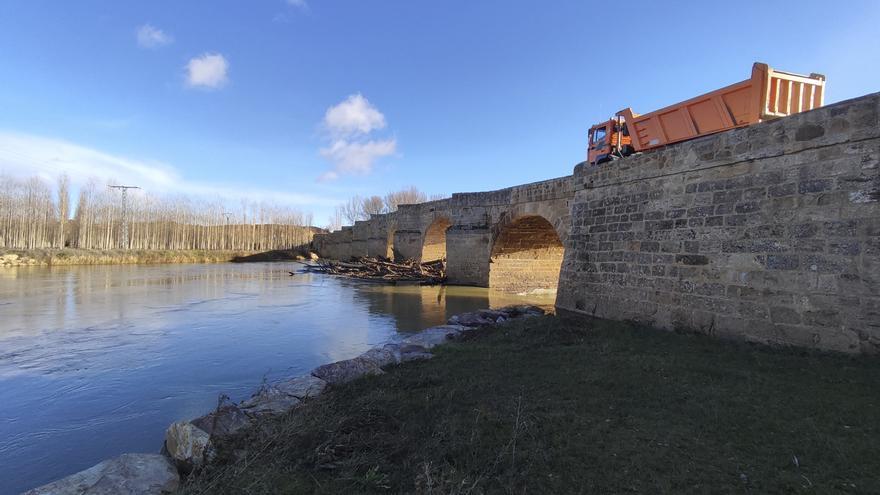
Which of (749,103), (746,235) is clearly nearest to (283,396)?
(746,235)

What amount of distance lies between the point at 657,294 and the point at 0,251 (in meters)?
38.6

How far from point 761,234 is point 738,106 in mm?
2499

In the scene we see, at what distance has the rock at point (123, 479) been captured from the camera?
257 cm

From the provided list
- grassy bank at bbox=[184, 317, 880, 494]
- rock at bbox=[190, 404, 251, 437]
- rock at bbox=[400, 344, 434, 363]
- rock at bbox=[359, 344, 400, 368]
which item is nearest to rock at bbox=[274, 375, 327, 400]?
grassy bank at bbox=[184, 317, 880, 494]

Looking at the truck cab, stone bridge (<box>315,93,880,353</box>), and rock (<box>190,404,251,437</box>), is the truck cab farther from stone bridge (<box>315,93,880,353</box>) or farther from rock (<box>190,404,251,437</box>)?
rock (<box>190,404,251,437</box>)

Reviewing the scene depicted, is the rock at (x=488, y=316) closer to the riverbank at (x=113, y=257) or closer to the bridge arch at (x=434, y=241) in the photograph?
the bridge arch at (x=434, y=241)

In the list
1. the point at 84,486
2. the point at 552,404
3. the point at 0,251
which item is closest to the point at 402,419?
the point at 552,404

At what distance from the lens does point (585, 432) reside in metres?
3.26

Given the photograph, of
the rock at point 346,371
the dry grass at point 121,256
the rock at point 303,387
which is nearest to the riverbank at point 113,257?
the dry grass at point 121,256

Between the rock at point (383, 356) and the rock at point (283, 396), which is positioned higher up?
the rock at point (383, 356)

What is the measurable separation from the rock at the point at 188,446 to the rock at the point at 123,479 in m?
0.11

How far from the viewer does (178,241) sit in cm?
4609

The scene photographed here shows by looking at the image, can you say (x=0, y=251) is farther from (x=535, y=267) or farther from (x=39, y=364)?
(x=535, y=267)

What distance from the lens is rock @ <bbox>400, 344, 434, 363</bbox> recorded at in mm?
5746
